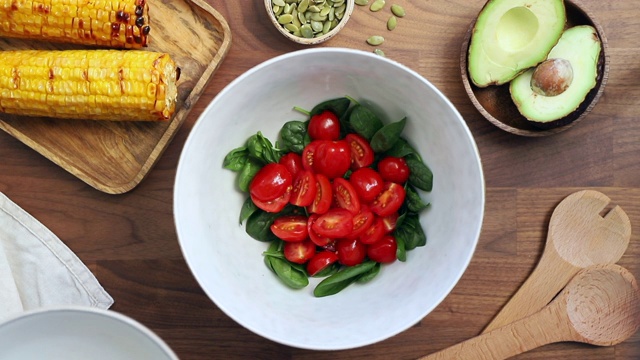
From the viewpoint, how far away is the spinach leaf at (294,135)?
1.05 metres

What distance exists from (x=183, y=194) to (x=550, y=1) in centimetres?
65

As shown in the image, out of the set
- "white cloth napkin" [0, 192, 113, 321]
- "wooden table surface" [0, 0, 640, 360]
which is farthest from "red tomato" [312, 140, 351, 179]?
"white cloth napkin" [0, 192, 113, 321]

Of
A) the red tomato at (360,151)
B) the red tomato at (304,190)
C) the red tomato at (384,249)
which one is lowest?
the red tomato at (384,249)

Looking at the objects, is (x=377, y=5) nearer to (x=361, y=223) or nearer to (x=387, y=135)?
(x=387, y=135)

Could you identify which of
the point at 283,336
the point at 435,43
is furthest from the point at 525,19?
the point at 283,336

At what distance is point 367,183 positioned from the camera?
1017 mm

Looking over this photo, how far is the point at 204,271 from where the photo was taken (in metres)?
0.95

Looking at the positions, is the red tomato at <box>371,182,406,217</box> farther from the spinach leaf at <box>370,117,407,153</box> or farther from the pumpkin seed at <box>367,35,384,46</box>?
the pumpkin seed at <box>367,35,384,46</box>

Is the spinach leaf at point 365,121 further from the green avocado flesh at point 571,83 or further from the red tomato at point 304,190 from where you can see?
the green avocado flesh at point 571,83

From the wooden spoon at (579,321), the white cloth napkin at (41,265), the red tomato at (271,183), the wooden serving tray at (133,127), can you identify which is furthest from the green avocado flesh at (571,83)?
the white cloth napkin at (41,265)

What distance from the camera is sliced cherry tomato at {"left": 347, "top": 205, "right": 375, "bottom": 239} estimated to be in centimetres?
101

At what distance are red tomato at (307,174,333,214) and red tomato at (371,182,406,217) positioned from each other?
0.23 ft

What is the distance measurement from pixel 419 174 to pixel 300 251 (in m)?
0.22

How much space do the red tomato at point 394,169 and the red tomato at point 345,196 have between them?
0.06 m
